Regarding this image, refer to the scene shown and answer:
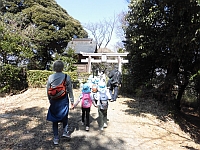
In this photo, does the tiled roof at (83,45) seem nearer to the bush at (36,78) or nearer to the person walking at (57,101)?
the bush at (36,78)

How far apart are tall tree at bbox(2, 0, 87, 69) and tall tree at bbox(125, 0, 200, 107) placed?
11.4m

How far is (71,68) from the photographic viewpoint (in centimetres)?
1334

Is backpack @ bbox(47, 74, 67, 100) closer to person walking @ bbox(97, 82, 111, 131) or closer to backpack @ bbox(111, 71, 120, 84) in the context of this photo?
person walking @ bbox(97, 82, 111, 131)

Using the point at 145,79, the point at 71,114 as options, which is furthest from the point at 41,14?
the point at 71,114

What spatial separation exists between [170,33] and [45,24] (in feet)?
48.6

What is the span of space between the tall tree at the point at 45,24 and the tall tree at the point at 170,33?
11420mm

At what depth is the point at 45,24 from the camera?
1828cm

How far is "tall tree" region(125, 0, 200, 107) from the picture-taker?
5555mm

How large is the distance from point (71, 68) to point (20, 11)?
10101 mm

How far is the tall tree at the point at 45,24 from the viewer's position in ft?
58.2

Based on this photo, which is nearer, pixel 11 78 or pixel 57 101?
pixel 57 101

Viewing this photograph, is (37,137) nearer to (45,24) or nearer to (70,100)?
(70,100)

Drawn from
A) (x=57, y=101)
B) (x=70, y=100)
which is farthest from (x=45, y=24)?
(x=57, y=101)

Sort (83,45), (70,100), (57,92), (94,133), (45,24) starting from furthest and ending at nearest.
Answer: (83,45), (45,24), (94,133), (70,100), (57,92)
